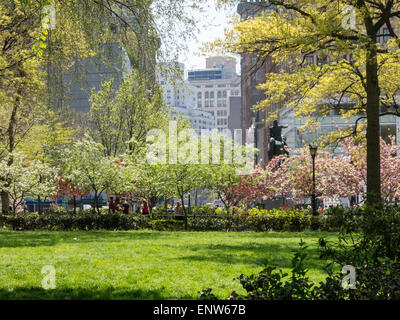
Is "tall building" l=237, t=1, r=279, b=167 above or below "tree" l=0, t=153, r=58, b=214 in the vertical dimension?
above

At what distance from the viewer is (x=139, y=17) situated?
9977 millimetres

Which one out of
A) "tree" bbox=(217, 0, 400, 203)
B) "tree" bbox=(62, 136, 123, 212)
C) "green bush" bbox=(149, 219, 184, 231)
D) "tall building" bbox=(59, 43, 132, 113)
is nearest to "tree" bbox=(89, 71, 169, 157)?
"tree" bbox=(62, 136, 123, 212)

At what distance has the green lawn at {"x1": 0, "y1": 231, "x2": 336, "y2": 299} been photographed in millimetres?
7590

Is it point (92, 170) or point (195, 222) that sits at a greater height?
point (92, 170)

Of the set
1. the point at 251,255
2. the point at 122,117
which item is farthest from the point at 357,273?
the point at 122,117

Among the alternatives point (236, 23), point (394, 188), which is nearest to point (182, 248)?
point (236, 23)

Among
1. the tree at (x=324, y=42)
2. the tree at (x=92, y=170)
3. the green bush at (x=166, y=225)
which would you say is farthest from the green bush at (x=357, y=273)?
the tree at (x=92, y=170)

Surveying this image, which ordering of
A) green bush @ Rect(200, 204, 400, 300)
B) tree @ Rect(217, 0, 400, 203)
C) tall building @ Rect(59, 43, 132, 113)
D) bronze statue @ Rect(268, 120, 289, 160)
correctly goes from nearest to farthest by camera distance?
green bush @ Rect(200, 204, 400, 300) → tall building @ Rect(59, 43, 132, 113) → tree @ Rect(217, 0, 400, 203) → bronze statue @ Rect(268, 120, 289, 160)

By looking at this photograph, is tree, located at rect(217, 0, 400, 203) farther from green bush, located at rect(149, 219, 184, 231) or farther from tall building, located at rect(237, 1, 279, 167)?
green bush, located at rect(149, 219, 184, 231)

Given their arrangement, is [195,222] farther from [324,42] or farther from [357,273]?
[357,273]

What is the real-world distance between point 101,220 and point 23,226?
3.71 metres

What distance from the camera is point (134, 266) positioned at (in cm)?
996
